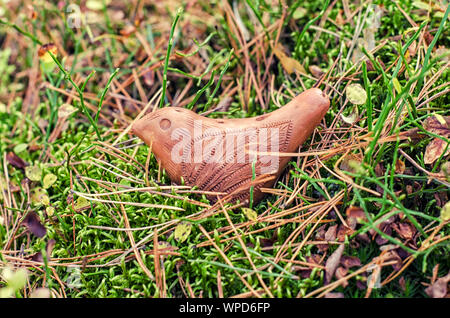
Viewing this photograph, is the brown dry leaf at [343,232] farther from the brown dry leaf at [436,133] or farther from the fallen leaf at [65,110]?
the fallen leaf at [65,110]

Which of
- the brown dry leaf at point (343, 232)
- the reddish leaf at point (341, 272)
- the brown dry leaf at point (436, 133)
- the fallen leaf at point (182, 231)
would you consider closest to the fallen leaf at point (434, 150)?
the brown dry leaf at point (436, 133)

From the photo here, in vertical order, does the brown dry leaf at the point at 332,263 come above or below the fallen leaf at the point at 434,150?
below

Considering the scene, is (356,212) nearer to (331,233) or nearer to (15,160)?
(331,233)

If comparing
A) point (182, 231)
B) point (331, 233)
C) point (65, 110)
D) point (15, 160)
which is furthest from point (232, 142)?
point (15, 160)

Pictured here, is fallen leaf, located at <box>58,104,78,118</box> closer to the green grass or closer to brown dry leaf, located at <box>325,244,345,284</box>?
the green grass

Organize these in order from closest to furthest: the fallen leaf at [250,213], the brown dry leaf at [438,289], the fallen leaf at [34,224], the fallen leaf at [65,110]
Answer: the brown dry leaf at [438,289]
the fallen leaf at [250,213]
the fallen leaf at [34,224]
the fallen leaf at [65,110]
